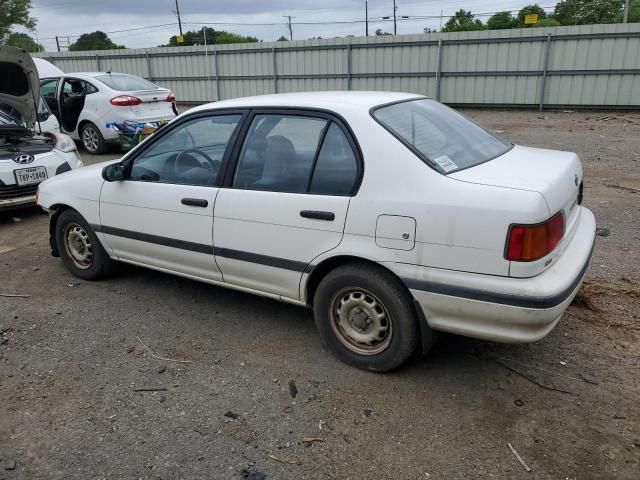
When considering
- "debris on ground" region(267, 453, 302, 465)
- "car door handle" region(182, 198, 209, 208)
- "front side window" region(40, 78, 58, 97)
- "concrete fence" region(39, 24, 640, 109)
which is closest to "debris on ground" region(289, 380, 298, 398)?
"debris on ground" region(267, 453, 302, 465)

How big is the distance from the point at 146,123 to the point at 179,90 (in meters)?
11.7

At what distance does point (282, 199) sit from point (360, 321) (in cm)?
89

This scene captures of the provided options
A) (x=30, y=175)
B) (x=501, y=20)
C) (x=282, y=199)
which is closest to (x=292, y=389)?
(x=282, y=199)

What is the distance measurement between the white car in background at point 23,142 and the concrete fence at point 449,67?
39.7 ft

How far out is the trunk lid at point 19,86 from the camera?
7.16 meters

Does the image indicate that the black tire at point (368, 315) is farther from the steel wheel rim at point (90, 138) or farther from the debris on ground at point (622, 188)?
the steel wheel rim at point (90, 138)

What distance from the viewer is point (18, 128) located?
23.5ft

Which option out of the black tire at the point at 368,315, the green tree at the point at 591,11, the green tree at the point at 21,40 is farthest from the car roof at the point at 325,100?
the green tree at the point at 21,40

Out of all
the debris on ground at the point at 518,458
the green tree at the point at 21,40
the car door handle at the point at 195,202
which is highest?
the green tree at the point at 21,40

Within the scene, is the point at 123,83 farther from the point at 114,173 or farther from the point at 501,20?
the point at 501,20

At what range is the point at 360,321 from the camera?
3.26 m

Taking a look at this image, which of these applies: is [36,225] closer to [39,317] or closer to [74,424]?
[39,317]

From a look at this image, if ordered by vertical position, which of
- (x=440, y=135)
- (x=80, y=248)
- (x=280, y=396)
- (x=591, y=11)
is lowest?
(x=280, y=396)

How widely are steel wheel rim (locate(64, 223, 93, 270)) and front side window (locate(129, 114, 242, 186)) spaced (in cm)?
92
